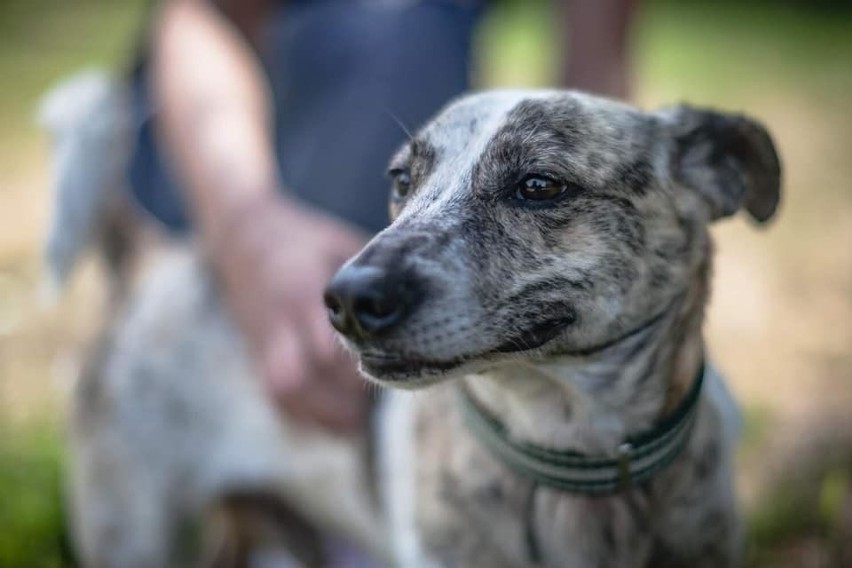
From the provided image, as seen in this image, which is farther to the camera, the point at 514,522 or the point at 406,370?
the point at 514,522

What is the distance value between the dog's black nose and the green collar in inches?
17.0

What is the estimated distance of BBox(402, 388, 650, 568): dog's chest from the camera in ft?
5.63

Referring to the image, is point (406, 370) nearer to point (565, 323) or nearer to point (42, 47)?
point (565, 323)

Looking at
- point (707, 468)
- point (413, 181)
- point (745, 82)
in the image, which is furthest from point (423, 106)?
point (745, 82)

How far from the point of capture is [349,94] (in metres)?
2.83

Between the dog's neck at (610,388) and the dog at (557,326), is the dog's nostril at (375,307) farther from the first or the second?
the dog's neck at (610,388)

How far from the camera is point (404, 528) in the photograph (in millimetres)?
2016

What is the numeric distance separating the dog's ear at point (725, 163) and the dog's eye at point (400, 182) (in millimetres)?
530

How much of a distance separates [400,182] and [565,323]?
1.63 ft

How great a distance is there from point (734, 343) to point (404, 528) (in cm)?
234

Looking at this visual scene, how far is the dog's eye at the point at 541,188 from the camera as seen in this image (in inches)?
64.5

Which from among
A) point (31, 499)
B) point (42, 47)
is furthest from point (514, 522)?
point (42, 47)

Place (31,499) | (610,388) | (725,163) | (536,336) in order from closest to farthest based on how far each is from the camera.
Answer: (536,336) < (610,388) < (725,163) < (31,499)

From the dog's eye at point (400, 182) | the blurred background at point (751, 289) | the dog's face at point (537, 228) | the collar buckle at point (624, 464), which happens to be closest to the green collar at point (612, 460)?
the collar buckle at point (624, 464)
